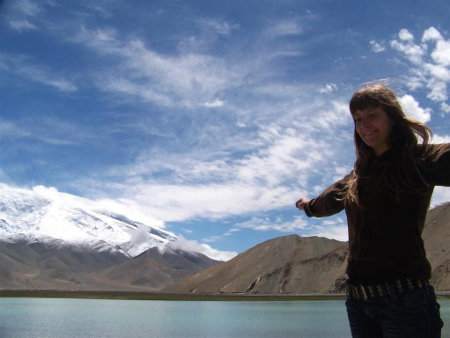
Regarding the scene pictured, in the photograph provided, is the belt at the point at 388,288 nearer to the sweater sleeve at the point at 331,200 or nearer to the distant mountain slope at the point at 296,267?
the sweater sleeve at the point at 331,200

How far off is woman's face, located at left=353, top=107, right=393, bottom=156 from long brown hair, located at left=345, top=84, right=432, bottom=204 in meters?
0.02

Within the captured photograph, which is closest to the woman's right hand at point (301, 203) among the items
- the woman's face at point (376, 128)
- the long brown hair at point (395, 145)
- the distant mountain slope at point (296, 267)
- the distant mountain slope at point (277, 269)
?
the long brown hair at point (395, 145)

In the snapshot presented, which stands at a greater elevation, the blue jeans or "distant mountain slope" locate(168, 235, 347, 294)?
"distant mountain slope" locate(168, 235, 347, 294)

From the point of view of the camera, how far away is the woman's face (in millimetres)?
2506

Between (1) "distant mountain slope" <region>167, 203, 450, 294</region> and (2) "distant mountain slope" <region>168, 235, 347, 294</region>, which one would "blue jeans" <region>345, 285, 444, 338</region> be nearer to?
(1) "distant mountain slope" <region>167, 203, 450, 294</region>

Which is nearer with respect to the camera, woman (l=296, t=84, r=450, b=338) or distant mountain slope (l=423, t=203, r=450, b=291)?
woman (l=296, t=84, r=450, b=338)

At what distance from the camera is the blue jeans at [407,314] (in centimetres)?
223

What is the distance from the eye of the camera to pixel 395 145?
2.44m

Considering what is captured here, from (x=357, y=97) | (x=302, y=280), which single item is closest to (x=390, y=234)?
(x=357, y=97)

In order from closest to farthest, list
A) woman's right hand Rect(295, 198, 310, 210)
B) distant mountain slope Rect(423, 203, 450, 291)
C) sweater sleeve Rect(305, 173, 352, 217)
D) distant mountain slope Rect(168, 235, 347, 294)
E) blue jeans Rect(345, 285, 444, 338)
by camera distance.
Result: 1. blue jeans Rect(345, 285, 444, 338)
2. sweater sleeve Rect(305, 173, 352, 217)
3. woman's right hand Rect(295, 198, 310, 210)
4. distant mountain slope Rect(423, 203, 450, 291)
5. distant mountain slope Rect(168, 235, 347, 294)

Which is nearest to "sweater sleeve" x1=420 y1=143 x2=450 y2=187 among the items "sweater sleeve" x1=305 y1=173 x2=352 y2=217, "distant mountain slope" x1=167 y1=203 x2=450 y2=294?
"sweater sleeve" x1=305 y1=173 x2=352 y2=217

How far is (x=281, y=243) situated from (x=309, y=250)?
11.4 m

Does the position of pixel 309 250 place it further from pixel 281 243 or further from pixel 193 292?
pixel 193 292

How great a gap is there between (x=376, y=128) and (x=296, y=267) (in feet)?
543
